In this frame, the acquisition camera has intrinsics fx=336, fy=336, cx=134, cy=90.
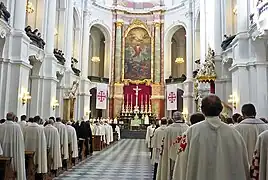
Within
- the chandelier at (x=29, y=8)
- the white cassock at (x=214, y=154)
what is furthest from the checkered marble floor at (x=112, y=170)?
the chandelier at (x=29, y=8)

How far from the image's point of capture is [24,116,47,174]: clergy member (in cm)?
832

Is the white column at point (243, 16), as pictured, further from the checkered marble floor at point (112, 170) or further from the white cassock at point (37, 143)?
the white cassock at point (37, 143)

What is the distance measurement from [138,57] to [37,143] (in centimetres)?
2579

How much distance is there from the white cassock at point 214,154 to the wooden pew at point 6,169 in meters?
4.34

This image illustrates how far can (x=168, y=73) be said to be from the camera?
108ft

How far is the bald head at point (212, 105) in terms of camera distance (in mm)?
3055

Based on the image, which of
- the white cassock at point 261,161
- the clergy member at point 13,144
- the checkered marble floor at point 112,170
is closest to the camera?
the white cassock at point 261,161

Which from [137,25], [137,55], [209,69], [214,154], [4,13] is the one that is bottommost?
[214,154]

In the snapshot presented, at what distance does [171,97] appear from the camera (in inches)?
1198

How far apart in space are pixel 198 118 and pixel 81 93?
24627 millimetres

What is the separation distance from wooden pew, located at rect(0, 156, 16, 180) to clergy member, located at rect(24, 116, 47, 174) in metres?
1.76

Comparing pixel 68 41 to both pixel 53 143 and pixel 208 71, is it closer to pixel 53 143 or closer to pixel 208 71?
pixel 208 71

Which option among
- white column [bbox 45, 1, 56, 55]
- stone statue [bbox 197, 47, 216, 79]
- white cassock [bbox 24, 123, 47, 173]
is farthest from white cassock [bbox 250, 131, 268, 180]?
white column [bbox 45, 1, 56, 55]

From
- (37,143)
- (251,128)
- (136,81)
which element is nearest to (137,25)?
(136,81)
